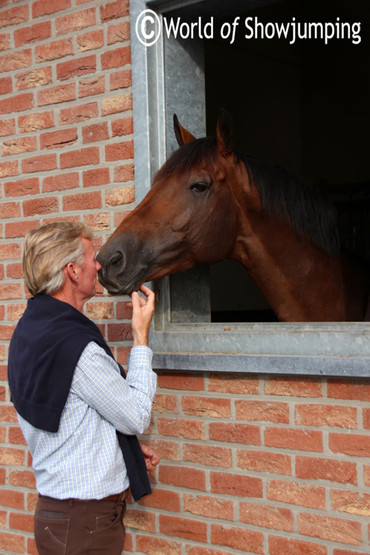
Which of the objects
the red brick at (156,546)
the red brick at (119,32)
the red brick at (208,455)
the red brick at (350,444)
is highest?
the red brick at (119,32)

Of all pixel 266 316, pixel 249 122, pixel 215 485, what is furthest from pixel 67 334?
pixel 249 122

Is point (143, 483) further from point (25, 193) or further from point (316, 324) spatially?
point (25, 193)

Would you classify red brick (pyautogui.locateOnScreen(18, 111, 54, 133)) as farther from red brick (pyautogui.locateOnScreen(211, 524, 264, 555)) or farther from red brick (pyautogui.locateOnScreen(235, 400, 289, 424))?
red brick (pyautogui.locateOnScreen(211, 524, 264, 555))

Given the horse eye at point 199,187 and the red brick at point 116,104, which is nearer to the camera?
the horse eye at point 199,187

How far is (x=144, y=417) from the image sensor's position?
200cm

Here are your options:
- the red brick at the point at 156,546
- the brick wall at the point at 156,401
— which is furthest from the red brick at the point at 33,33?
the red brick at the point at 156,546

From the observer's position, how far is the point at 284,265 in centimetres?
294

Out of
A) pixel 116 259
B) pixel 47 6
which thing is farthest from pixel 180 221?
pixel 47 6

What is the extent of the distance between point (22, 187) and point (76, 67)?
2.09 ft

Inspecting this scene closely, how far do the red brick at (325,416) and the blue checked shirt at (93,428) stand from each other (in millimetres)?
667

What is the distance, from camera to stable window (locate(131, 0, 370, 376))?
249 cm

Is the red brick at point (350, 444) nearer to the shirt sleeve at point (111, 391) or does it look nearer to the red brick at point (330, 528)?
the red brick at point (330, 528)

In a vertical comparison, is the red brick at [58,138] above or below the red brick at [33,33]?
below

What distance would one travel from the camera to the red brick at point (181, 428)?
2711 mm
